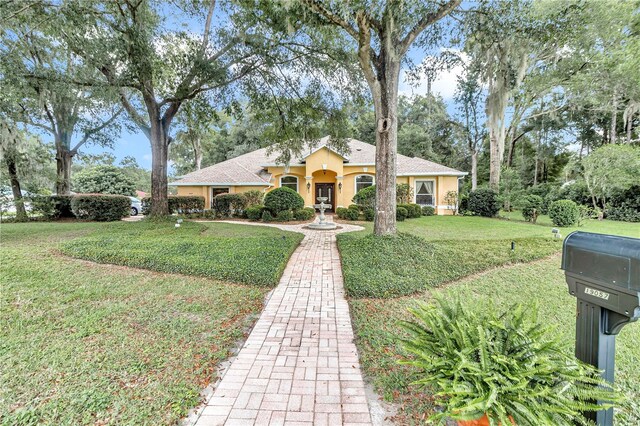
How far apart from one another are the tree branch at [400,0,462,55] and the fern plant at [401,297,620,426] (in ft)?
23.3

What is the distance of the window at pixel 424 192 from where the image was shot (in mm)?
17341

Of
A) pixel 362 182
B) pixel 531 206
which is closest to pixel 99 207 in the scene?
pixel 362 182

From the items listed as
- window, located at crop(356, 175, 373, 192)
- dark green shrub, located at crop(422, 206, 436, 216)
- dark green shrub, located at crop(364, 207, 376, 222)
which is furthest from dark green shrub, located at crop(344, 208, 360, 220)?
dark green shrub, located at crop(422, 206, 436, 216)

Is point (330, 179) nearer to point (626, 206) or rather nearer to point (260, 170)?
point (260, 170)

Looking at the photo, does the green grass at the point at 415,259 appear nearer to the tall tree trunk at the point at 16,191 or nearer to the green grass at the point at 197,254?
the green grass at the point at 197,254

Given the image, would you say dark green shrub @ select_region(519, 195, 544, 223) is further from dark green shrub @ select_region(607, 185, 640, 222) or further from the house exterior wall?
dark green shrub @ select_region(607, 185, 640, 222)

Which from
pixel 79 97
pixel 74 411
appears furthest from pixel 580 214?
pixel 79 97

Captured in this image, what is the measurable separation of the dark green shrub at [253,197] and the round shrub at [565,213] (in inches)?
547

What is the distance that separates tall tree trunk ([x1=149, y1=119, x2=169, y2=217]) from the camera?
11570 mm

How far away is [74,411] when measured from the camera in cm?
219

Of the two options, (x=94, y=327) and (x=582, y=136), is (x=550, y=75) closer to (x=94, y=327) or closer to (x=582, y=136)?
(x=582, y=136)

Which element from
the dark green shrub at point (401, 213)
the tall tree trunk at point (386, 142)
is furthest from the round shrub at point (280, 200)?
the tall tree trunk at point (386, 142)

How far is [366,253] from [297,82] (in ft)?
23.3

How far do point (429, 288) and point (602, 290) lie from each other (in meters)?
3.63
